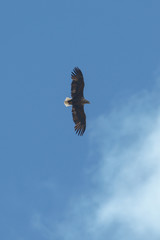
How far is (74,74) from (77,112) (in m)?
3.60

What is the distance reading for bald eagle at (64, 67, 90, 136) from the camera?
3371 inches

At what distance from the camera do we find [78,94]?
8662cm

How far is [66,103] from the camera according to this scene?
286 ft

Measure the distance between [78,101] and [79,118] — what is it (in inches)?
59.8

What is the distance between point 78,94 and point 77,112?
1794mm

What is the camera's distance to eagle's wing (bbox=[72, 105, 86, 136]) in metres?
87.8

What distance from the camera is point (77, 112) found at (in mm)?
87812

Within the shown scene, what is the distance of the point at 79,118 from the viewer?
87.9 meters

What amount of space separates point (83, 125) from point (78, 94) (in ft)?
8.76

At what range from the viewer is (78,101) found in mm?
87125

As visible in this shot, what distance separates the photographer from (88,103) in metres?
87.3

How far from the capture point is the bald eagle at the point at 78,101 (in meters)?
85.6

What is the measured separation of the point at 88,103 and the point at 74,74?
2.94 metres

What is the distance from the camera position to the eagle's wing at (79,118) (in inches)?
3455
